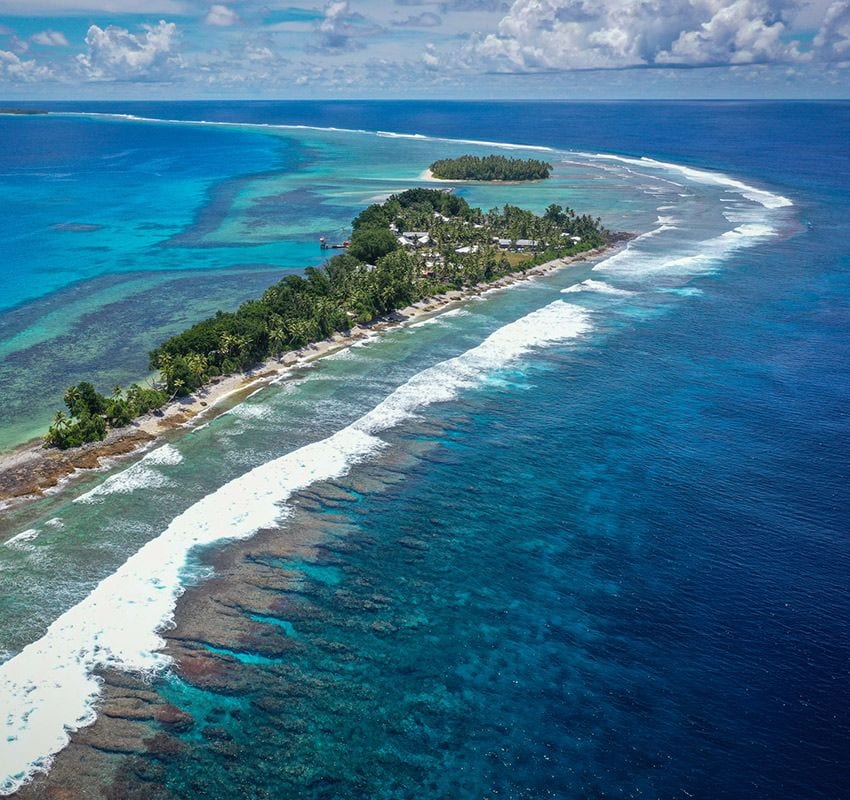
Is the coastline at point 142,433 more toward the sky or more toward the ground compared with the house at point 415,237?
more toward the ground

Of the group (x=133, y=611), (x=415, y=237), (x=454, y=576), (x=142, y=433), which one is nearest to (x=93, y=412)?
(x=142, y=433)

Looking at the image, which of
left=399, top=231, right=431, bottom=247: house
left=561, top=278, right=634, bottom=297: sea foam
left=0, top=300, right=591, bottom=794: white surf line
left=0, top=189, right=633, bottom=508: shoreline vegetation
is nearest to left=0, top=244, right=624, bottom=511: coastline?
left=0, top=189, right=633, bottom=508: shoreline vegetation

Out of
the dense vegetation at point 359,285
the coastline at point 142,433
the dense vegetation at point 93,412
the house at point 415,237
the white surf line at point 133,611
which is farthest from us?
the house at point 415,237

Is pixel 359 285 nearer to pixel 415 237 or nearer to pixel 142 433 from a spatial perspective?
pixel 415 237

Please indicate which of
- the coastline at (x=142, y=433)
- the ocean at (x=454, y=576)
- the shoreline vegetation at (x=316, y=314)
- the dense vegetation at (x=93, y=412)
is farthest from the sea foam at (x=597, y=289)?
the dense vegetation at (x=93, y=412)

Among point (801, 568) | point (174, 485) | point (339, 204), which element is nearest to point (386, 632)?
point (174, 485)

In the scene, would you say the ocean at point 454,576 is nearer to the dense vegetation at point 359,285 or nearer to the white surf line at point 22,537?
the white surf line at point 22,537
